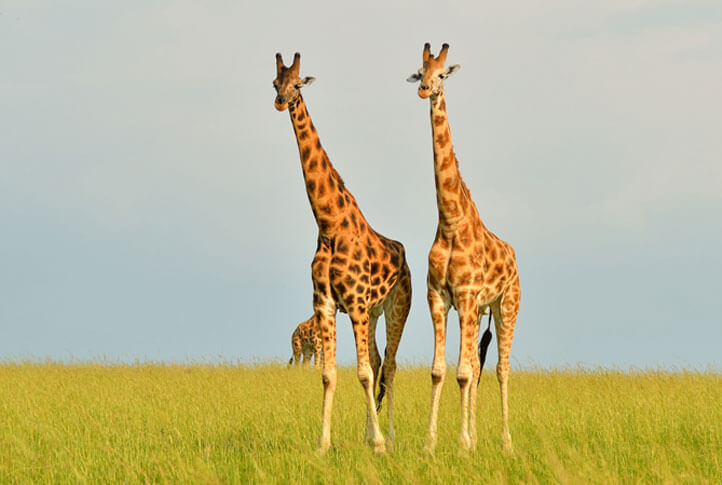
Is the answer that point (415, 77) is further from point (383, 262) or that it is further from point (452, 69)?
point (383, 262)

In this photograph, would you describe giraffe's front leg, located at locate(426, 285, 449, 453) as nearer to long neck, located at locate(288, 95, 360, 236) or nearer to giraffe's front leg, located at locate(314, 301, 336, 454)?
giraffe's front leg, located at locate(314, 301, 336, 454)

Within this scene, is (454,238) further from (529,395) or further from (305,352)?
(305,352)

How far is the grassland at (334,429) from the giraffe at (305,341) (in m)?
2.37

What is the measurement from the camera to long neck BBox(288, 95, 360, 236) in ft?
28.5

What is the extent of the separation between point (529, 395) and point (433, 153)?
25.5 ft

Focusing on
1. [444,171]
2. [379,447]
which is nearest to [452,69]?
[444,171]

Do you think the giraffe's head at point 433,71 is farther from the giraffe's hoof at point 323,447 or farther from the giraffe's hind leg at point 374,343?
the giraffe's hoof at point 323,447

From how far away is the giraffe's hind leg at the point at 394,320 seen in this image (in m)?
9.17

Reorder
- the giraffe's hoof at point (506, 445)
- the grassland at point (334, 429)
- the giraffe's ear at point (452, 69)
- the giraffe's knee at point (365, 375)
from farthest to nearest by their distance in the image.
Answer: the giraffe's hoof at point (506, 445) → the giraffe's ear at point (452, 69) → the giraffe's knee at point (365, 375) → the grassland at point (334, 429)

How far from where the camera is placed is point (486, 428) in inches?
422

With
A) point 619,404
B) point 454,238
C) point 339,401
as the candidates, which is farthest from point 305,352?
point 454,238

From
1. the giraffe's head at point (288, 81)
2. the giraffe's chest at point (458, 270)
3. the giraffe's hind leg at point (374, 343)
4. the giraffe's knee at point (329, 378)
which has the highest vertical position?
the giraffe's head at point (288, 81)

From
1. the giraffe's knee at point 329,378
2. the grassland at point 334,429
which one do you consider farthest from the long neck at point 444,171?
the grassland at point 334,429

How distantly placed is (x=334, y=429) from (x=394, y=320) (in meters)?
2.47
